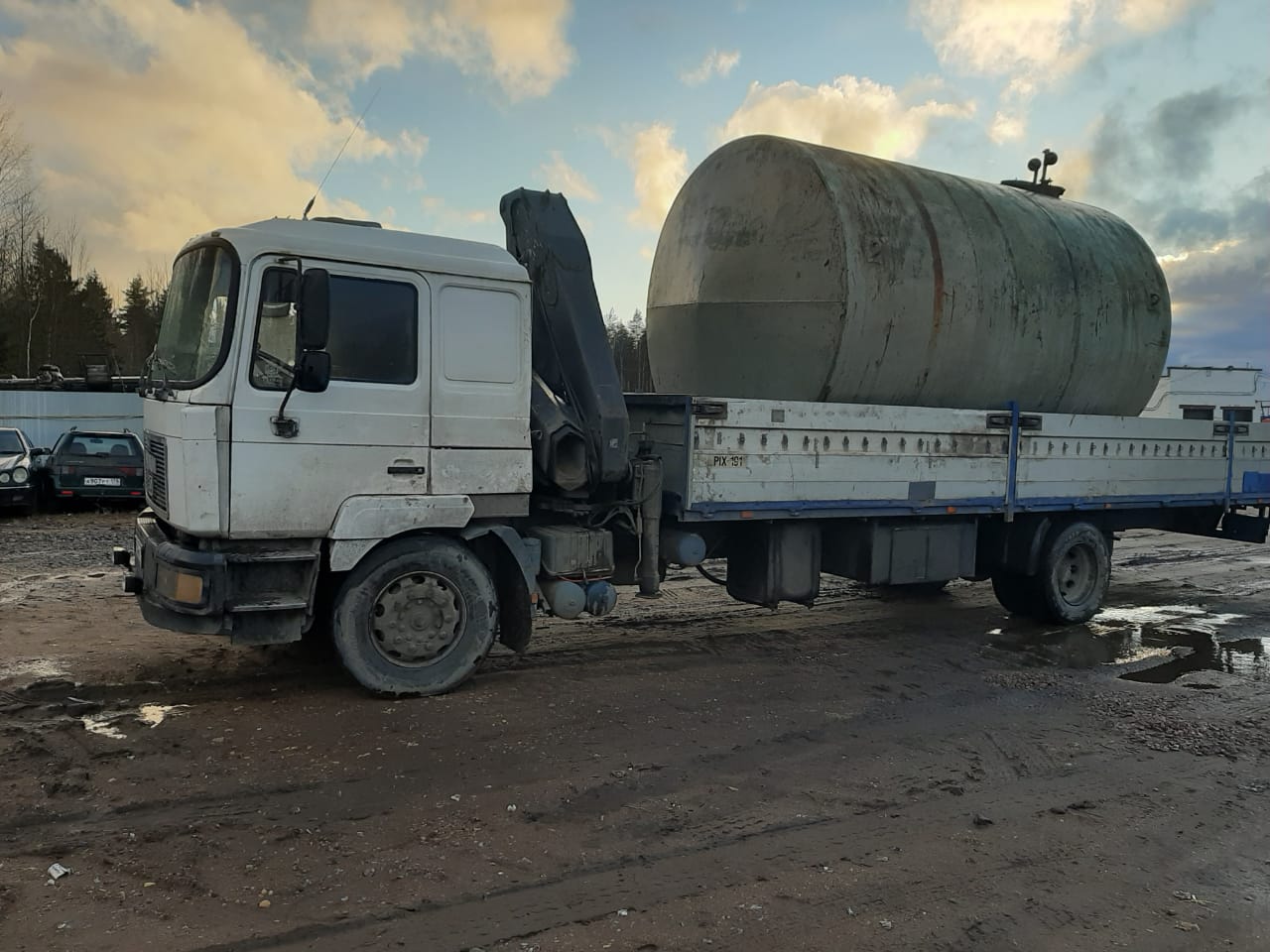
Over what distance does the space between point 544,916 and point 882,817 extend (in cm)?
180

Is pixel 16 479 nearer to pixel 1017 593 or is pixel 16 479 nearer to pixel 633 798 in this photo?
pixel 633 798

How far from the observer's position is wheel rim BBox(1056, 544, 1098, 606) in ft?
29.6

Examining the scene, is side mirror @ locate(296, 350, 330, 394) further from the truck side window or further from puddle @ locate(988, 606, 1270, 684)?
puddle @ locate(988, 606, 1270, 684)

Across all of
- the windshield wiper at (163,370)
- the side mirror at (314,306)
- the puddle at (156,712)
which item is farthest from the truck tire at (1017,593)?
the windshield wiper at (163,370)

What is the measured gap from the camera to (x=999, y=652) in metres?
7.87

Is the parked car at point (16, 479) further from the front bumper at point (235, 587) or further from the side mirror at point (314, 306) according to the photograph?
the side mirror at point (314, 306)

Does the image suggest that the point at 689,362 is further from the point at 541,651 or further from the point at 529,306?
the point at 541,651

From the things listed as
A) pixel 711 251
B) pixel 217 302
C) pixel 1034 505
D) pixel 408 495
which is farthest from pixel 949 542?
pixel 217 302

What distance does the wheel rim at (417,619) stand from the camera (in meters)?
5.66

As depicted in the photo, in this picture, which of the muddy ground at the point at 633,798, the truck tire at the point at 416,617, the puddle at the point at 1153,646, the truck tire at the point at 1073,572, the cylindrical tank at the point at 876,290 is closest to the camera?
the muddy ground at the point at 633,798

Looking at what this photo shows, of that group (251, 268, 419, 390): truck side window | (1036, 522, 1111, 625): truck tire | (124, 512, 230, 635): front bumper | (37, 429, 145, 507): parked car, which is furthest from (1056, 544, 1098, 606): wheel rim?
(37, 429, 145, 507): parked car

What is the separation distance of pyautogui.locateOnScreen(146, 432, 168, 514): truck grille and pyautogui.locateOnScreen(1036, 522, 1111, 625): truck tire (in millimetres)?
7491

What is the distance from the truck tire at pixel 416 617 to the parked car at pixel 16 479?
11005mm

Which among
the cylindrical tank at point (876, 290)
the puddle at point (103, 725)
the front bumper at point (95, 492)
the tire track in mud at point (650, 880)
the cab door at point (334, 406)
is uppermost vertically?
the cylindrical tank at point (876, 290)
